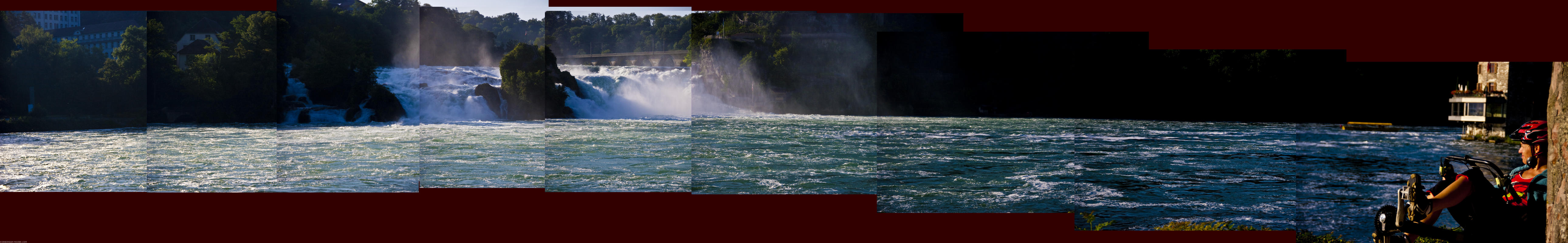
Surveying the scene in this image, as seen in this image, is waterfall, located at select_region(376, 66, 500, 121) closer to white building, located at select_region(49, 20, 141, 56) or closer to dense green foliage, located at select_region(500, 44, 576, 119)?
dense green foliage, located at select_region(500, 44, 576, 119)

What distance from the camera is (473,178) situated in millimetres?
5609

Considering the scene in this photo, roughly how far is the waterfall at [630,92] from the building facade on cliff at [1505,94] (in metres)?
4.56

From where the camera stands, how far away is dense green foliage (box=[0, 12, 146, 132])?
14.6 meters

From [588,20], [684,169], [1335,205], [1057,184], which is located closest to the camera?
[588,20]

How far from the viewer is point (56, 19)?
37.3 ft

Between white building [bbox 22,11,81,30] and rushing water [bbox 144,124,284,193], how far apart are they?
180 cm

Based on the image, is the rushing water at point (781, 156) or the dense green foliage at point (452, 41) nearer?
the dense green foliage at point (452, 41)

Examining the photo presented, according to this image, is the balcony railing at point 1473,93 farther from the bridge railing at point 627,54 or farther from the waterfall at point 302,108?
the waterfall at point 302,108

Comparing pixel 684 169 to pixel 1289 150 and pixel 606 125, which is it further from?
pixel 1289 150

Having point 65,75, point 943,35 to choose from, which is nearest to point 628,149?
point 943,35

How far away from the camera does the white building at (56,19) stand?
35.3ft

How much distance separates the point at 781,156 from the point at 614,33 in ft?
13.5

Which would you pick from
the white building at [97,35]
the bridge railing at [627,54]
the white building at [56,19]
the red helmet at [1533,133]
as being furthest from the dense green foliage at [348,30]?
the red helmet at [1533,133]

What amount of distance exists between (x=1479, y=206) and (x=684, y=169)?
4.38 metres
